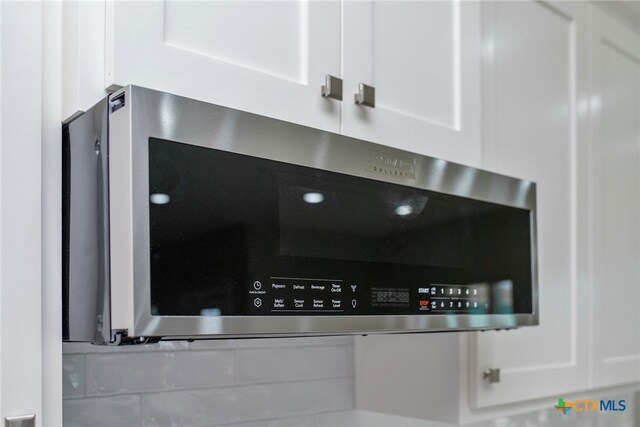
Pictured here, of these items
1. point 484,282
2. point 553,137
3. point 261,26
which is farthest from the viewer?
point 553,137

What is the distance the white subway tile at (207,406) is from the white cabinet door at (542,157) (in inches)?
16.3

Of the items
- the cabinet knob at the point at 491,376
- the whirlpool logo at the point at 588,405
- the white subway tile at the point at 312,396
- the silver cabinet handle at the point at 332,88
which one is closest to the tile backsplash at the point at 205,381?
the white subway tile at the point at 312,396

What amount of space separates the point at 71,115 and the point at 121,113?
11 cm

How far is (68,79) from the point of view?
2.85 feet

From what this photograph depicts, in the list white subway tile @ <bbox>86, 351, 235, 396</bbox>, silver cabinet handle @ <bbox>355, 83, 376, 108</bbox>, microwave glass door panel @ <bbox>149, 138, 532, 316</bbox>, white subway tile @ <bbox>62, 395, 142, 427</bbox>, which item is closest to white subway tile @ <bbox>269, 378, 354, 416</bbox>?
white subway tile @ <bbox>86, 351, 235, 396</bbox>

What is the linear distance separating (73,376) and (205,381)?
0.26 m

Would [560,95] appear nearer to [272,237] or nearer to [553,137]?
[553,137]

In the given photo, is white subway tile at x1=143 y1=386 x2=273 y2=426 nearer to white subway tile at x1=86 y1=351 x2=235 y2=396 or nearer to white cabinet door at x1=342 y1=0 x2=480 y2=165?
white subway tile at x1=86 y1=351 x2=235 y2=396

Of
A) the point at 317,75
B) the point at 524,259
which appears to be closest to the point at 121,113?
the point at 317,75

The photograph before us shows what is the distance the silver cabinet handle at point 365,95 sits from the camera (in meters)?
1.11

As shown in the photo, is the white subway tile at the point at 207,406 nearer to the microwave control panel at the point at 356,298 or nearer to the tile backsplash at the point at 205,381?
the tile backsplash at the point at 205,381

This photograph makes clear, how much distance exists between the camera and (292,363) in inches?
60.8

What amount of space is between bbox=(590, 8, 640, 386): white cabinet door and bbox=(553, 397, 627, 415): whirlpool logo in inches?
2.7

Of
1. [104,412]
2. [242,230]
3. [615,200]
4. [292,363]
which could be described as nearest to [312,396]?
[292,363]
